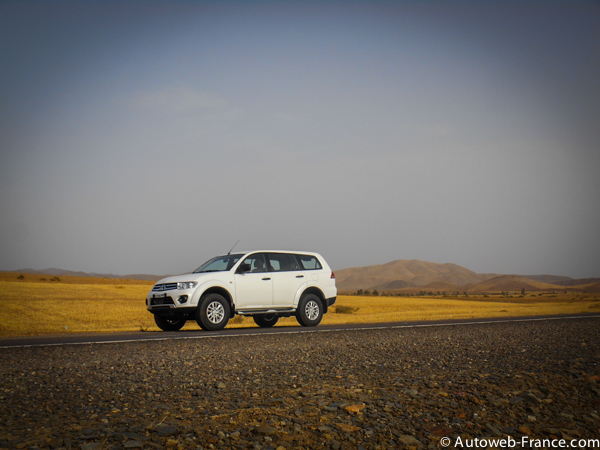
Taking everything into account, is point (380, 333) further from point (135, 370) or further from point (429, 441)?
point (429, 441)

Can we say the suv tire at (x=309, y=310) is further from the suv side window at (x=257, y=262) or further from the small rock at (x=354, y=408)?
the small rock at (x=354, y=408)

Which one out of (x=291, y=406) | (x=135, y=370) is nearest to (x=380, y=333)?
(x=135, y=370)

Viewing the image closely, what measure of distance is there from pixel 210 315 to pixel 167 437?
9.92 metres

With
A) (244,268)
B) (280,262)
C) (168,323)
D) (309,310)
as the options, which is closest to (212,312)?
(244,268)

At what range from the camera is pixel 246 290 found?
14617 millimetres

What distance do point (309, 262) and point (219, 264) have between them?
2868mm

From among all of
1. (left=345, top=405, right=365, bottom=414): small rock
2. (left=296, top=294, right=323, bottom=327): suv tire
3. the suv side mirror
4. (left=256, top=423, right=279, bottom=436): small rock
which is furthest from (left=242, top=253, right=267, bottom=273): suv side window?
(left=256, top=423, right=279, bottom=436): small rock

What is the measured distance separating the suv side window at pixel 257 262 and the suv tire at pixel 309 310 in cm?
163

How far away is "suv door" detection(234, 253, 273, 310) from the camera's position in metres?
14.5

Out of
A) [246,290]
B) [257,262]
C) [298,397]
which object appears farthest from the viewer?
[257,262]

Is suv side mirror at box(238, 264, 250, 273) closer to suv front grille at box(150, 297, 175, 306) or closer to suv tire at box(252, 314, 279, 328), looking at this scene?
suv front grille at box(150, 297, 175, 306)

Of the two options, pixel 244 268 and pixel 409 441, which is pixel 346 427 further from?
pixel 244 268

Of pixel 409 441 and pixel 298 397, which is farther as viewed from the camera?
pixel 298 397

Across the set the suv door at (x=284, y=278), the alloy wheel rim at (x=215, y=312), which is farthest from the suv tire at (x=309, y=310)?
the alloy wheel rim at (x=215, y=312)
